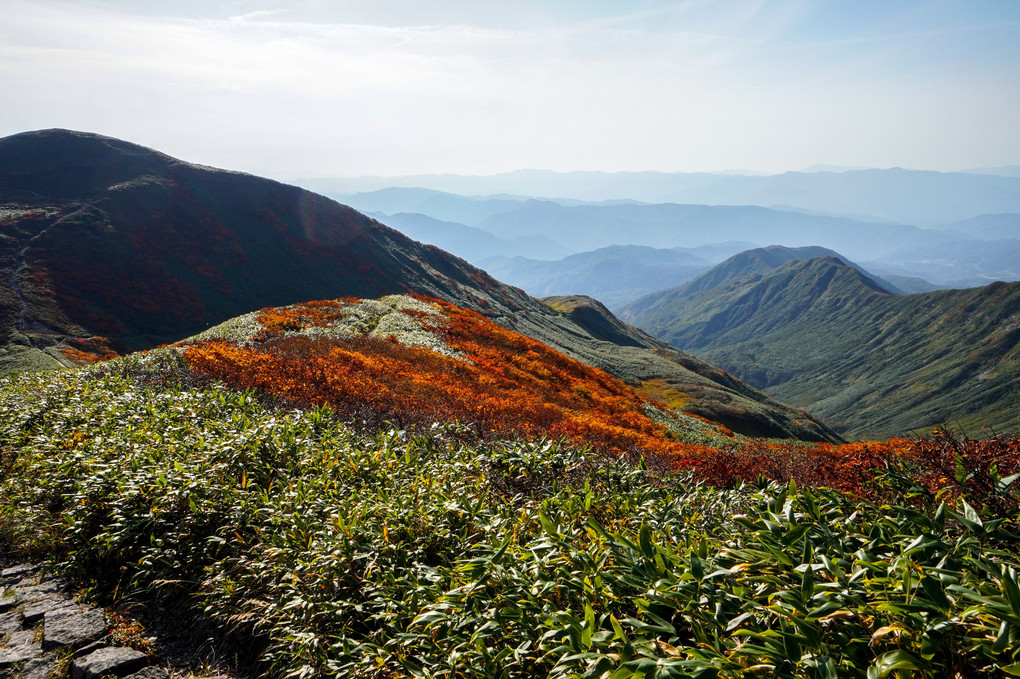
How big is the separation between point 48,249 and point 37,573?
82.5m

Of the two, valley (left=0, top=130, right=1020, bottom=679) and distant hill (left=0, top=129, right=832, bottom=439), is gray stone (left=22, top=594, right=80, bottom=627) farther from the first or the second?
distant hill (left=0, top=129, right=832, bottom=439)

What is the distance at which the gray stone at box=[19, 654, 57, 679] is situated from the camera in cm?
493

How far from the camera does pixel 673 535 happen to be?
4996 mm

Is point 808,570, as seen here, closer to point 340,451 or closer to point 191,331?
point 340,451

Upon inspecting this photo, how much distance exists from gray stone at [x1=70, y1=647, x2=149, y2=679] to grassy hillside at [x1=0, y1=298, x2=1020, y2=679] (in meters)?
0.63

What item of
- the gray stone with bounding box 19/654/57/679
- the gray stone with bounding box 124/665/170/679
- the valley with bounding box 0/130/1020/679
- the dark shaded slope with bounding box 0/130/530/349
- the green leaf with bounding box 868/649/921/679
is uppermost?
the dark shaded slope with bounding box 0/130/530/349

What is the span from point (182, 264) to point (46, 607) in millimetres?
81471

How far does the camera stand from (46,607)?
5.89 metres

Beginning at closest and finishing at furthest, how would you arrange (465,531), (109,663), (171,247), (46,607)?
(109,663) < (465,531) < (46,607) < (171,247)

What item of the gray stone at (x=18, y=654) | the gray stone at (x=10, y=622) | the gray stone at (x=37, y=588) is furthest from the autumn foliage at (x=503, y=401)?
the gray stone at (x=18, y=654)

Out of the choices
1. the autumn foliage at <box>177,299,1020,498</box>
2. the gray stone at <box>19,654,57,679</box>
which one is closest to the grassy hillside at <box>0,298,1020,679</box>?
the autumn foliage at <box>177,299,1020,498</box>

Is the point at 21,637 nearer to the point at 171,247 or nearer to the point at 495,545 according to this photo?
the point at 495,545

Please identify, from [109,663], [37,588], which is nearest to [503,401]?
[37,588]

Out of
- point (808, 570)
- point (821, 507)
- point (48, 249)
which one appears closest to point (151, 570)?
point (808, 570)
